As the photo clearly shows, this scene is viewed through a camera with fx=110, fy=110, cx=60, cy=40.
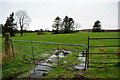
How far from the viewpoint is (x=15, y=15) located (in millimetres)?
39031

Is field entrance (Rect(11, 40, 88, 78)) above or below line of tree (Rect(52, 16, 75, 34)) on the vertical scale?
below

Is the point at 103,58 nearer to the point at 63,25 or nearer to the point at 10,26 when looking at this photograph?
the point at 10,26

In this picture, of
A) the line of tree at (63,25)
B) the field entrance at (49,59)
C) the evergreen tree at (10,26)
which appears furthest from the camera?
the line of tree at (63,25)

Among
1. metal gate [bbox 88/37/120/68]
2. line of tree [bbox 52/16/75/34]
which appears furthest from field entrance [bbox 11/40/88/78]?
line of tree [bbox 52/16/75/34]

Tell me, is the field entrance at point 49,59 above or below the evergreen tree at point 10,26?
below

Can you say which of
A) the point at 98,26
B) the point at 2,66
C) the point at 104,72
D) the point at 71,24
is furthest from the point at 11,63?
the point at 98,26

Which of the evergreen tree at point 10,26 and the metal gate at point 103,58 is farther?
the evergreen tree at point 10,26

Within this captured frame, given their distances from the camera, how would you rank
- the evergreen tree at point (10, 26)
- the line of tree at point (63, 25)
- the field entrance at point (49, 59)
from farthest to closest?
1. the line of tree at point (63, 25)
2. the evergreen tree at point (10, 26)
3. the field entrance at point (49, 59)

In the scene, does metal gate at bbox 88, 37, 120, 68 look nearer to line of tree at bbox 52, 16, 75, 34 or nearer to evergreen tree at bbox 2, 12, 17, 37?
evergreen tree at bbox 2, 12, 17, 37

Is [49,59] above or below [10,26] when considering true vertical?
below

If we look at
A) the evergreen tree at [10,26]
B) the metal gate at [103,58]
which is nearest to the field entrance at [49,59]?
the metal gate at [103,58]

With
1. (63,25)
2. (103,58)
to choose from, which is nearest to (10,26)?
(63,25)

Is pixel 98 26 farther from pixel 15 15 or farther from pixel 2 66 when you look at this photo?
pixel 2 66

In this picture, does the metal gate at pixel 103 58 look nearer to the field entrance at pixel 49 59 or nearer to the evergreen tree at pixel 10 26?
the field entrance at pixel 49 59
